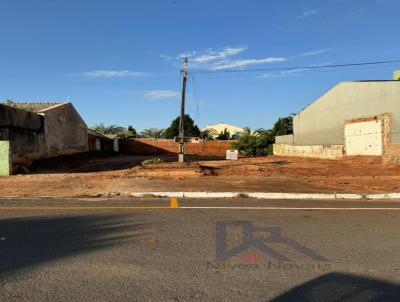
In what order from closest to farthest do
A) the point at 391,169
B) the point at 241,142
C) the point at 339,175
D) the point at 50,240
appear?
1. the point at 50,240
2. the point at 339,175
3. the point at 391,169
4. the point at 241,142

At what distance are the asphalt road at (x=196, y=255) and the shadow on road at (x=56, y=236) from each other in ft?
0.05

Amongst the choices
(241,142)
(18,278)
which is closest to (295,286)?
(18,278)

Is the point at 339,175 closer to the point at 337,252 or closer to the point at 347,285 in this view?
the point at 337,252

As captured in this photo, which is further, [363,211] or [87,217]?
[363,211]

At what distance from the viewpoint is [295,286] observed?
190 inches

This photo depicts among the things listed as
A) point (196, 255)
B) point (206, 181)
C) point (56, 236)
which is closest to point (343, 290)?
point (196, 255)

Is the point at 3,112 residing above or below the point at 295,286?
above

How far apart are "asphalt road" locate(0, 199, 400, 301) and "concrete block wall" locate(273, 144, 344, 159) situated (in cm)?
2128

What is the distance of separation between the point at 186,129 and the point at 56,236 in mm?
68680

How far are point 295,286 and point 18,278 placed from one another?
3.18m

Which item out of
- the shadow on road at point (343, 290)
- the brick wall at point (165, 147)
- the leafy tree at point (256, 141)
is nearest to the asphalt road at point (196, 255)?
the shadow on road at point (343, 290)

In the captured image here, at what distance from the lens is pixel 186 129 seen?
248 ft

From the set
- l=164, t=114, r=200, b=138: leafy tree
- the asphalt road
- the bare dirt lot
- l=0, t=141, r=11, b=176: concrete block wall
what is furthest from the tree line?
the asphalt road

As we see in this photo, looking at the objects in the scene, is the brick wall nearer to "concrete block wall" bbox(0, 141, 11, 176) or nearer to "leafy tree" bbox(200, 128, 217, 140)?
"leafy tree" bbox(200, 128, 217, 140)
